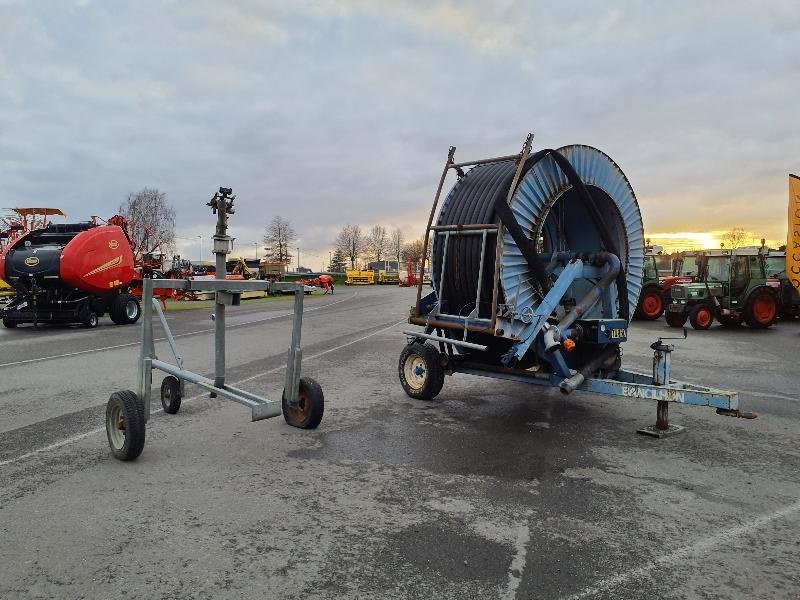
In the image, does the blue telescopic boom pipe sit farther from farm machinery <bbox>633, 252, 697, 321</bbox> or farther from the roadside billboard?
farm machinery <bbox>633, 252, 697, 321</bbox>

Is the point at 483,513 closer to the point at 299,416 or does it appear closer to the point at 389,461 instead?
the point at 389,461

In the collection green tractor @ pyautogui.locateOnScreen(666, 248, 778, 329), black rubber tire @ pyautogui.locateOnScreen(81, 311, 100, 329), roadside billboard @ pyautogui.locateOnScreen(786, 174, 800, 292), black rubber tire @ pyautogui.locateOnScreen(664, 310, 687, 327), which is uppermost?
roadside billboard @ pyautogui.locateOnScreen(786, 174, 800, 292)

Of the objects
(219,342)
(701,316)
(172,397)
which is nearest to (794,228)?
(701,316)

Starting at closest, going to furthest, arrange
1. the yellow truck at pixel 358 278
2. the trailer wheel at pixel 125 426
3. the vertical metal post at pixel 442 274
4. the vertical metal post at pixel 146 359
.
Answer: the trailer wheel at pixel 125 426 < the vertical metal post at pixel 146 359 < the vertical metal post at pixel 442 274 < the yellow truck at pixel 358 278

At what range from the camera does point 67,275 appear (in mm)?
15867

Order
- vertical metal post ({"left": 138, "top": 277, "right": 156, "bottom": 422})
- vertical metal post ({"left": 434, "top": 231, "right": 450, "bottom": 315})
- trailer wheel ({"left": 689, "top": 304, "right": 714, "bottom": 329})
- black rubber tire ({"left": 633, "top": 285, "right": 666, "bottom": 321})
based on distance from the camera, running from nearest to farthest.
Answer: vertical metal post ({"left": 138, "top": 277, "right": 156, "bottom": 422}), vertical metal post ({"left": 434, "top": 231, "right": 450, "bottom": 315}), trailer wheel ({"left": 689, "top": 304, "right": 714, "bottom": 329}), black rubber tire ({"left": 633, "top": 285, "right": 666, "bottom": 321})

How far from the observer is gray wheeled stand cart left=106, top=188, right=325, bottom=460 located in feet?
15.8

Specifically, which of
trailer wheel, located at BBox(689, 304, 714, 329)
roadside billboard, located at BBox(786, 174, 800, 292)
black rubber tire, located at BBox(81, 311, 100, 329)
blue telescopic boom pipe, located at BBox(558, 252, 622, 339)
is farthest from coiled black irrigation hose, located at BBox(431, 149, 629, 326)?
black rubber tire, located at BBox(81, 311, 100, 329)

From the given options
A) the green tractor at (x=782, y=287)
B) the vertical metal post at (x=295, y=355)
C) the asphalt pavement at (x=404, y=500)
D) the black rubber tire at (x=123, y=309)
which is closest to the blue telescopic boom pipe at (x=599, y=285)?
the asphalt pavement at (x=404, y=500)

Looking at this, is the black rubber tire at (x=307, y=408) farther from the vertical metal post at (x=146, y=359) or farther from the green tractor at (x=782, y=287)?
the green tractor at (x=782, y=287)

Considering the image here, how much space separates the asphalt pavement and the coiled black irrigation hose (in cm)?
135

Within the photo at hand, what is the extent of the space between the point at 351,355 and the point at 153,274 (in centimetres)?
1348

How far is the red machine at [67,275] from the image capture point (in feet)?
52.3

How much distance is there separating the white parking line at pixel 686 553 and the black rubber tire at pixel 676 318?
14.2 m
